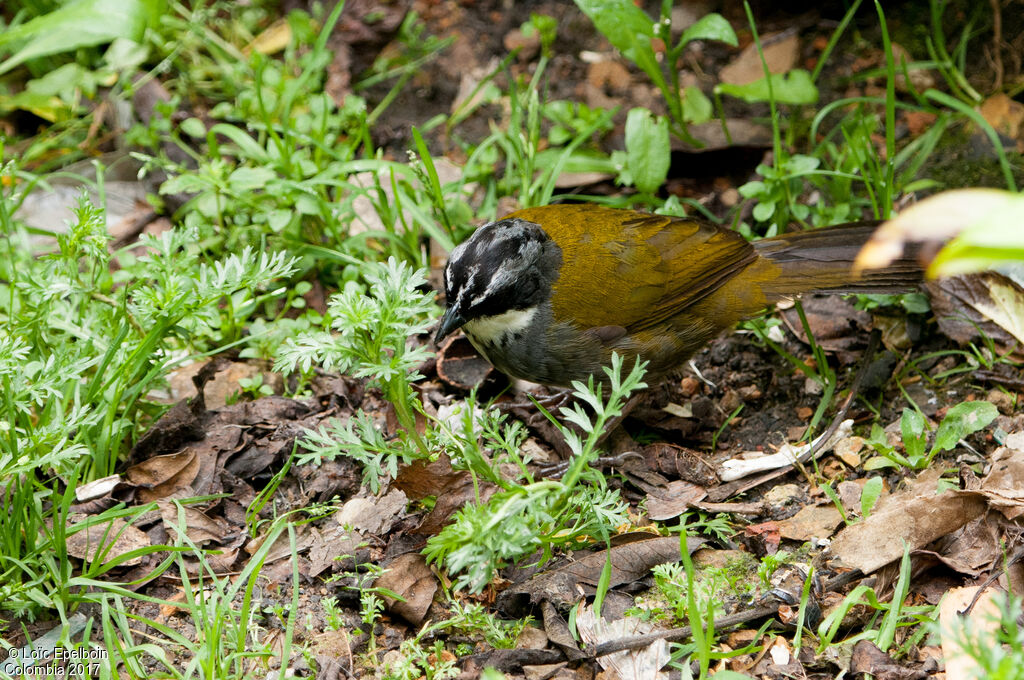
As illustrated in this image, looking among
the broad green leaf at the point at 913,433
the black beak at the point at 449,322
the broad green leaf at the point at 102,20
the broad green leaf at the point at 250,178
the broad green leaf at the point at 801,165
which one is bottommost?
the broad green leaf at the point at 913,433

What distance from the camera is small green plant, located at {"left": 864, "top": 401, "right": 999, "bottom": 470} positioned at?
398 cm

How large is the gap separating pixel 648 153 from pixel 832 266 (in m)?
1.35

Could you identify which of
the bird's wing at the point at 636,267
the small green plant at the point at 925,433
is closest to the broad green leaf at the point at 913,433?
the small green plant at the point at 925,433

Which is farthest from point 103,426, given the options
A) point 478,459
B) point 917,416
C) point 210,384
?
point 917,416

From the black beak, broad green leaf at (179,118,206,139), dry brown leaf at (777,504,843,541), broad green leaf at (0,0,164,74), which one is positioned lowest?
dry brown leaf at (777,504,843,541)

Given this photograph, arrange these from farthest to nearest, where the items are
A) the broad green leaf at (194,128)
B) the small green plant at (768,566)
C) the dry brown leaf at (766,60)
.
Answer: the dry brown leaf at (766,60) < the broad green leaf at (194,128) < the small green plant at (768,566)

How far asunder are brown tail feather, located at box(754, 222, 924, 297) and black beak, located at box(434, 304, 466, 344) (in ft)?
5.19

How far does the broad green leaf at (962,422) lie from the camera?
3.98m

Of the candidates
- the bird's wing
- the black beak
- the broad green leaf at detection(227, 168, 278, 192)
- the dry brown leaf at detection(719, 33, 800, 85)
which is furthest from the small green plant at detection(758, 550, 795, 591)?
the dry brown leaf at detection(719, 33, 800, 85)

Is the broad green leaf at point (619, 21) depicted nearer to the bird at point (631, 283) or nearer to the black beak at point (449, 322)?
the bird at point (631, 283)

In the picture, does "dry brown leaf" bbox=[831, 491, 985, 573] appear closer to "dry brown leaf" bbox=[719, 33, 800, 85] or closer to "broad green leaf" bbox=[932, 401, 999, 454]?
"broad green leaf" bbox=[932, 401, 999, 454]

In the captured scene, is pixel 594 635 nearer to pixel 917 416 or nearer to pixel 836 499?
pixel 836 499

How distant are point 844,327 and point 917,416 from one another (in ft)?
2.94

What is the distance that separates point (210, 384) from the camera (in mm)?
4828
